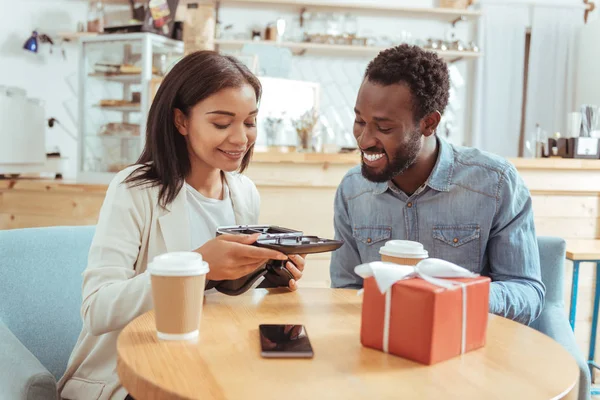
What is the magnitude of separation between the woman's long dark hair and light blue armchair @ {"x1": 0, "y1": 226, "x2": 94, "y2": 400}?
0.37 m

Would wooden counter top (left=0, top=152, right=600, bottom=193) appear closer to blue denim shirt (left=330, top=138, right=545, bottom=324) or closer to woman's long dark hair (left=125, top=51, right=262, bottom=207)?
blue denim shirt (left=330, top=138, right=545, bottom=324)

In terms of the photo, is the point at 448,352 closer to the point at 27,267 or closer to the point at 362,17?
the point at 27,267

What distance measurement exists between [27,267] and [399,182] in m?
1.07

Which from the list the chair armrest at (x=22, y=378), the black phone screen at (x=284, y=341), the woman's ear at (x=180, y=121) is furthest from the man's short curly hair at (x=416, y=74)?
the chair armrest at (x=22, y=378)

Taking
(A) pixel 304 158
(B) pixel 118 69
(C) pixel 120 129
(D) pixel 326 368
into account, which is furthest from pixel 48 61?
(D) pixel 326 368

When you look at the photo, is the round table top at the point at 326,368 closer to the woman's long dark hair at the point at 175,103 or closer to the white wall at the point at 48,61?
the woman's long dark hair at the point at 175,103

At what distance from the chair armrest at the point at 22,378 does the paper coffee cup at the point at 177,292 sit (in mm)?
367

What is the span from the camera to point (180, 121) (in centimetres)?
159

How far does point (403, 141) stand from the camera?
5.50ft

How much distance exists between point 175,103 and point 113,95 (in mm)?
3416

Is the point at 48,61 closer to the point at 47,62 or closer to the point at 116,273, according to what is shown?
the point at 47,62

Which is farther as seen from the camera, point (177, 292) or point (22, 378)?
point (22, 378)

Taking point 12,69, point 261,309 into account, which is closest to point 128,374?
point 261,309

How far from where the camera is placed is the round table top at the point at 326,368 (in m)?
0.83
